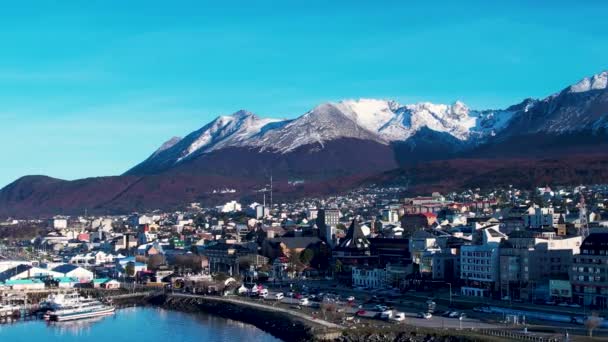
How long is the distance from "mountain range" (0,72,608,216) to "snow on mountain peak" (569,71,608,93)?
0.48ft

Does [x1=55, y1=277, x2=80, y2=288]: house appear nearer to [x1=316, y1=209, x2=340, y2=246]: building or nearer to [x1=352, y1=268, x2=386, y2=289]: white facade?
Result: [x1=352, y1=268, x2=386, y2=289]: white facade

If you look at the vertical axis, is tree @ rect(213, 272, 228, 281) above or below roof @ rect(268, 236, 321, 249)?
below

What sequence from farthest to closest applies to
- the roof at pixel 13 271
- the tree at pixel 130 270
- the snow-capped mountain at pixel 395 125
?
the snow-capped mountain at pixel 395 125 → the tree at pixel 130 270 → the roof at pixel 13 271

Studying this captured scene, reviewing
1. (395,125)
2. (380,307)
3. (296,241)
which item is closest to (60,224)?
(296,241)

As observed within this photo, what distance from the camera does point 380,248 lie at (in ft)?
126

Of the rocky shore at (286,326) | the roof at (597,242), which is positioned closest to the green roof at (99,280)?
the rocky shore at (286,326)

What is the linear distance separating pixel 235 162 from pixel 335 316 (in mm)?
100212

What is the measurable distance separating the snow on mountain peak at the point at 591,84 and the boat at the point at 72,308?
104751mm

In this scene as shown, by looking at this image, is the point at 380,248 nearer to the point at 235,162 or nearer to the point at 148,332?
the point at 148,332

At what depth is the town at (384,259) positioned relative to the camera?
25250 mm

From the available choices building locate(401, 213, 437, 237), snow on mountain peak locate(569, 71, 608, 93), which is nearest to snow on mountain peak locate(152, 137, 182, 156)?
snow on mountain peak locate(569, 71, 608, 93)

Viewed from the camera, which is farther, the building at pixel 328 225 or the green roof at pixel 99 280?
the building at pixel 328 225

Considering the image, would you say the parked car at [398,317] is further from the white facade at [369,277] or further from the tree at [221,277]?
the tree at [221,277]

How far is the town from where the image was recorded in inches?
994
